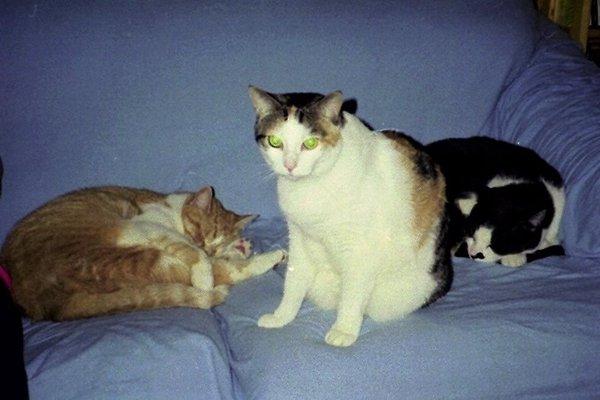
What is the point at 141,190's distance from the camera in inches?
91.8

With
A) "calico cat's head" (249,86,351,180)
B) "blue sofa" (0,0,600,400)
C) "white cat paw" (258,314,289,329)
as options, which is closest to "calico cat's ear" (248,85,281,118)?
"calico cat's head" (249,86,351,180)

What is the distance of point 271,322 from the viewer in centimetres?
172

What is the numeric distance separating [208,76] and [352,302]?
1202 mm

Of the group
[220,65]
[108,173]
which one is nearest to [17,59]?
[108,173]

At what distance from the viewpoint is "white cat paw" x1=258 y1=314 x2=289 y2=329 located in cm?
172

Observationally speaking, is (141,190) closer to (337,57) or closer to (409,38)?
(337,57)

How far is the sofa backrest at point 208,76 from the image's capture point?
2.26m

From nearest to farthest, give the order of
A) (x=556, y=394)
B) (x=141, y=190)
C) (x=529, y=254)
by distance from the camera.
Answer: (x=556, y=394) → (x=529, y=254) → (x=141, y=190)

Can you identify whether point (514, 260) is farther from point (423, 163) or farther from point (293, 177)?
point (293, 177)

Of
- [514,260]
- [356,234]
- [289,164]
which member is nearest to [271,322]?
[356,234]

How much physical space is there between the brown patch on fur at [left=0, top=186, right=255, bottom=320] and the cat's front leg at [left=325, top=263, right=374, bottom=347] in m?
0.47

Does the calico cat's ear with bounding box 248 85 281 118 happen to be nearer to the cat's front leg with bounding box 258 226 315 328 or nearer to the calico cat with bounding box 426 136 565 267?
the cat's front leg with bounding box 258 226 315 328

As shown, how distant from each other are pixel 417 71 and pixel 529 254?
2.94ft

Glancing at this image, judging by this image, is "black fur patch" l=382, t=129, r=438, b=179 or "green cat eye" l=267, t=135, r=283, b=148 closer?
"green cat eye" l=267, t=135, r=283, b=148
